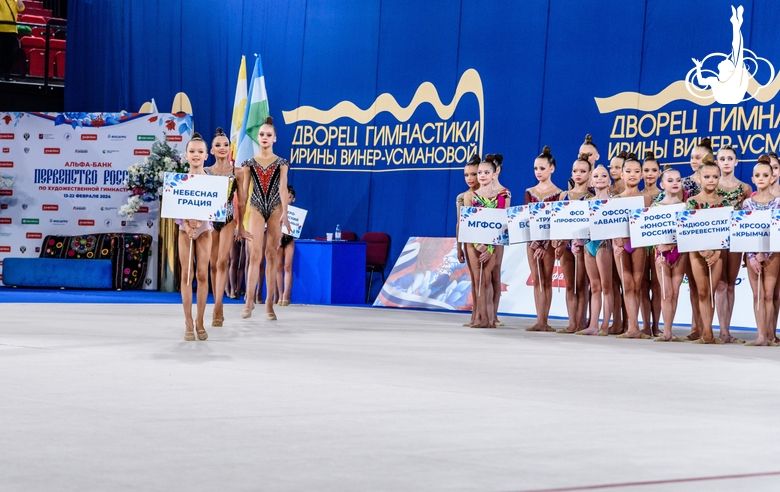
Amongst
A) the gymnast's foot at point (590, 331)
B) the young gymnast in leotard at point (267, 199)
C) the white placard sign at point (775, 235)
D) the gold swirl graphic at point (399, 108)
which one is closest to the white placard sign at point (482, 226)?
the gymnast's foot at point (590, 331)

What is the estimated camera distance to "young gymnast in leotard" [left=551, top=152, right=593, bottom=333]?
9.32m

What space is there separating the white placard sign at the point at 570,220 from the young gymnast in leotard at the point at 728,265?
1114mm

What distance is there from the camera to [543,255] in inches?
375

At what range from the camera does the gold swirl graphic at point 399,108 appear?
543 inches

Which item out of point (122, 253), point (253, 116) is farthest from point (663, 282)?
point (122, 253)

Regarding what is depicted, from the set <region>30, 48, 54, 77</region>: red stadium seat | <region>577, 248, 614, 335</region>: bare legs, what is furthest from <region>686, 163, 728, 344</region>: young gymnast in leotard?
<region>30, 48, 54, 77</region>: red stadium seat

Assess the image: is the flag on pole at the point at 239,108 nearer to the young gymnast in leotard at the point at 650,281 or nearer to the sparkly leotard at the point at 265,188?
the sparkly leotard at the point at 265,188

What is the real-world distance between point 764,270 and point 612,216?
4.12ft

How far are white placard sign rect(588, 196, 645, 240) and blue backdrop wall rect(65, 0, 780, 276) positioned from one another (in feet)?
8.36

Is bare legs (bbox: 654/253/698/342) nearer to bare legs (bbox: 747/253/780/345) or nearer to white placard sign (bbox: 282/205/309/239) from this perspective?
bare legs (bbox: 747/253/780/345)

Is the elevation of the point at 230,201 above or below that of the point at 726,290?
above

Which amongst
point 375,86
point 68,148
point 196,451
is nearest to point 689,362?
point 196,451

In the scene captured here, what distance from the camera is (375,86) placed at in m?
15.1

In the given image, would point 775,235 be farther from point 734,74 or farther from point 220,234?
point 220,234
